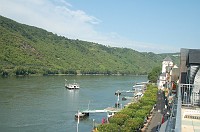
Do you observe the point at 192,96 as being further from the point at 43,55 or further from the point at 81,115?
the point at 43,55

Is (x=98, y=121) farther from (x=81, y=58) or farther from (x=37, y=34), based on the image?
(x=37, y=34)

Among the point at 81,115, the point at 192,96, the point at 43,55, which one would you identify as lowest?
the point at 81,115

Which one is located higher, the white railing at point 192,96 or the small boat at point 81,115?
the white railing at point 192,96

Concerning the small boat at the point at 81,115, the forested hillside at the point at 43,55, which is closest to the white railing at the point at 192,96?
the small boat at the point at 81,115

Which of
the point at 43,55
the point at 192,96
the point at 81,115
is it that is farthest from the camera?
the point at 43,55

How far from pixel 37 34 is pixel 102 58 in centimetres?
4207

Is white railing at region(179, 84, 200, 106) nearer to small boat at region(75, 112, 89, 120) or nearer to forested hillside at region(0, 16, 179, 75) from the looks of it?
small boat at region(75, 112, 89, 120)

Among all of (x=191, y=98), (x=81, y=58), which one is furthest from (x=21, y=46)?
(x=191, y=98)

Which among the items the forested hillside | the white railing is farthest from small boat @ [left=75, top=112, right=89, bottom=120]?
the forested hillside

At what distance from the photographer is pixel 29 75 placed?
356 ft

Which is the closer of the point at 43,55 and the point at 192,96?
the point at 192,96

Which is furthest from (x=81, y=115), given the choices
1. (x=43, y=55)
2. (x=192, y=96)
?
(x=43, y=55)

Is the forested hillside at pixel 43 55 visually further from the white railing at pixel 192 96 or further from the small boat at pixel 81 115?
the white railing at pixel 192 96

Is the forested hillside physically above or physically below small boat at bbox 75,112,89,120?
above
